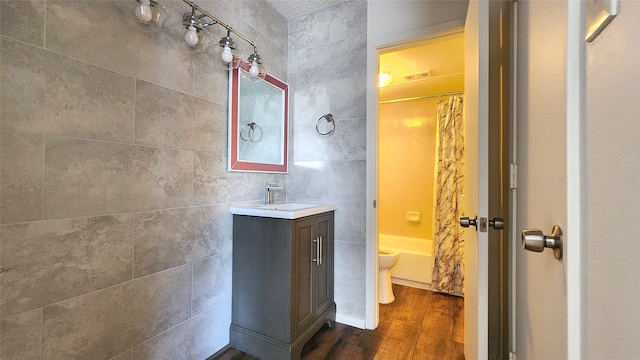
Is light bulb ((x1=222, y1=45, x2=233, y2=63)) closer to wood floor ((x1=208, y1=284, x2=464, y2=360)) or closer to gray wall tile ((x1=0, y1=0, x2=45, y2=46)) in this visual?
gray wall tile ((x1=0, y1=0, x2=45, y2=46))

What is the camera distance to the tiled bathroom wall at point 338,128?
2.00 metres

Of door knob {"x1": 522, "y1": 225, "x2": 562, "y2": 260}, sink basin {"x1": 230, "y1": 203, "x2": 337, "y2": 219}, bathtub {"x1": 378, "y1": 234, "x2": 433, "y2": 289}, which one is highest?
door knob {"x1": 522, "y1": 225, "x2": 562, "y2": 260}

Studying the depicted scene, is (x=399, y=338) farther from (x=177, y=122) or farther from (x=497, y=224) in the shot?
(x=177, y=122)

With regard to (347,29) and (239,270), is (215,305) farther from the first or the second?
(347,29)

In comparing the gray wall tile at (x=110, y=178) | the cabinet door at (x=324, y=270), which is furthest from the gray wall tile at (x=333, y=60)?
the gray wall tile at (x=110, y=178)

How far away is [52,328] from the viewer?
964mm

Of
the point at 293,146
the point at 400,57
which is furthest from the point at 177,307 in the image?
the point at 400,57

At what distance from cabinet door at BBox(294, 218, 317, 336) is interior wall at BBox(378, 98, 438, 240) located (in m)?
1.84

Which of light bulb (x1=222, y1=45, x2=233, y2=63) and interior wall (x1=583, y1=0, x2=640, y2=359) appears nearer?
interior wall (x1=583, y1=0, x2=640, y2=359)

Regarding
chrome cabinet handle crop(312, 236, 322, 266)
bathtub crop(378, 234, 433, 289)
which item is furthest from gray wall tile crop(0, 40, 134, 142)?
bathtub crop(378, 234, 433, 289)

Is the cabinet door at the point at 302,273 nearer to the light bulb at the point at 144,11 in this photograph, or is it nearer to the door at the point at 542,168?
the door at the point at 542,168

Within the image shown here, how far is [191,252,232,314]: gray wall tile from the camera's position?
151cm

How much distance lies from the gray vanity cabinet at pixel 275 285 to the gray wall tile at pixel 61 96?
2.91 feet

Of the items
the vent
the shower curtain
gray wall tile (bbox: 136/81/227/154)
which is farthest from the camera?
the vent
